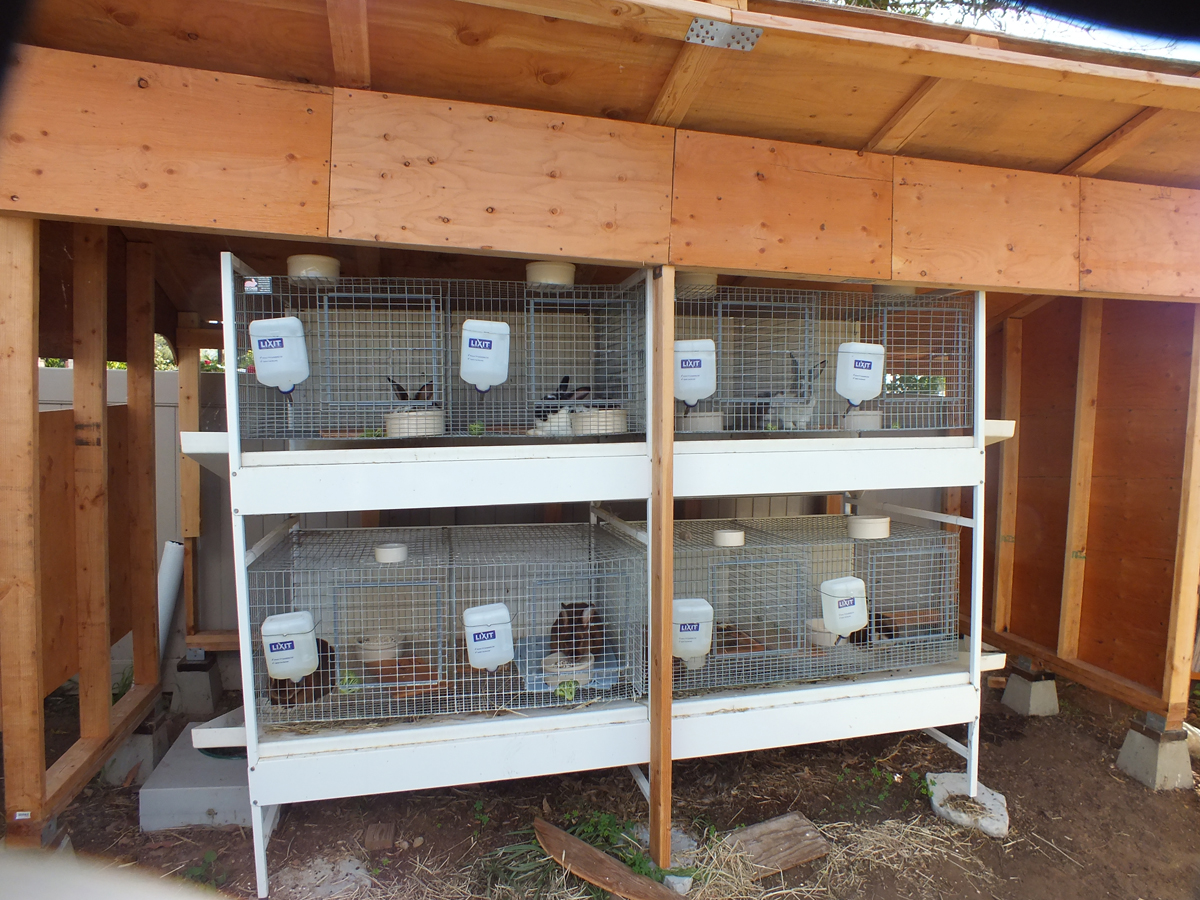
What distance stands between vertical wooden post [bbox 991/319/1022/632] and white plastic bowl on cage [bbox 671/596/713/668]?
204cm

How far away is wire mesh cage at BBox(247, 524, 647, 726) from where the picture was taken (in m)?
1.83

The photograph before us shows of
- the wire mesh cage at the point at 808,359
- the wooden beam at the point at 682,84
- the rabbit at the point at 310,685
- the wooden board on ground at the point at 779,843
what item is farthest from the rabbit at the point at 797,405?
the rabbit at the point at 310,685

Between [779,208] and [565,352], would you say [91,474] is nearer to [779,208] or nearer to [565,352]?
[565,352]

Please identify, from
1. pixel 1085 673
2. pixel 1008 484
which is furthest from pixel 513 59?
pixel 1085 673

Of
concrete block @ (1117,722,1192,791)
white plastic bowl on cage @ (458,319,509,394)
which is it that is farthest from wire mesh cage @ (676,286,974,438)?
concrete block @ (1117,722,1192,791)

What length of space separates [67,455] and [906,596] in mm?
2938

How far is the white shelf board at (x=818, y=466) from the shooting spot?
1.80 m

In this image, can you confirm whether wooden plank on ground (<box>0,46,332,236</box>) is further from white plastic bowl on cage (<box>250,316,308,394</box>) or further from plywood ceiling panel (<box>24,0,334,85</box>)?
white plastic bowl on cage (<box>250,316,308,394</box>)

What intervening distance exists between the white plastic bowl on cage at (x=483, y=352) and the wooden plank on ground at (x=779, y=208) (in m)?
0.53

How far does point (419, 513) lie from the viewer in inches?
116

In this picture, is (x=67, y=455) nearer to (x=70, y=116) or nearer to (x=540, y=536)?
(x=70, y=116)

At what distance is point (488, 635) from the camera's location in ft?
5.72

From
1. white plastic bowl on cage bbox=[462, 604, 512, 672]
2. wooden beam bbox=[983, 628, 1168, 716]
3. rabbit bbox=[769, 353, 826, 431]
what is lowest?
wooden beam bbox=[983, 628, 1168, 716]

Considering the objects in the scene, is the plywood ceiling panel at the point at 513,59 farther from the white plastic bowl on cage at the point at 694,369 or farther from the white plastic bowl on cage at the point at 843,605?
the white plastic bowl on cage at the point at 843,605
